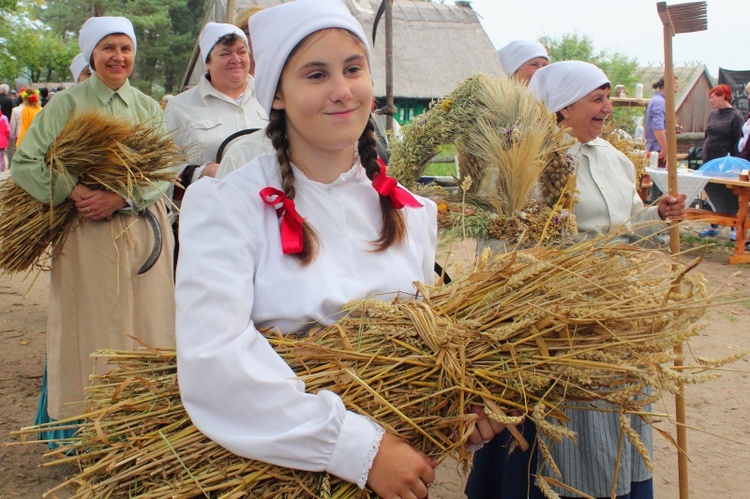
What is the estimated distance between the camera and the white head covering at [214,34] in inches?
153

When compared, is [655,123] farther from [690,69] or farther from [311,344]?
[690,69]

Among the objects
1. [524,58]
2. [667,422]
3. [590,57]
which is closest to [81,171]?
[524,58]

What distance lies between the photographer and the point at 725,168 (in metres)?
8.73

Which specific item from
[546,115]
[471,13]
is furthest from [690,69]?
[546,115]

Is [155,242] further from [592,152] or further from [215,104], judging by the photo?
[592,152]

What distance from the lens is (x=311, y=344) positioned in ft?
5.12

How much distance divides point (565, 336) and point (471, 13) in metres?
27.3

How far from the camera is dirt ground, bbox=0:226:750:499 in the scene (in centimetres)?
351

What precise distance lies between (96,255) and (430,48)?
2306cm

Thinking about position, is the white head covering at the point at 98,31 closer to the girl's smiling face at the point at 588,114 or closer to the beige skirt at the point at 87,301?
the beige skirt at the point at 87,301

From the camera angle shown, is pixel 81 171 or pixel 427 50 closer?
pixel 81 171

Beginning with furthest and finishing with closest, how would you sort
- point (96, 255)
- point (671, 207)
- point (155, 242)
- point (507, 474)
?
point (155, 242) < point (96, 255) < point (671, 207) < point (507, 474)

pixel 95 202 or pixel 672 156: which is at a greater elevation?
pixel 672 156

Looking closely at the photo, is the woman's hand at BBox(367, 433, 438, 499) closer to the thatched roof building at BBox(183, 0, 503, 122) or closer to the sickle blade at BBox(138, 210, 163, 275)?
the sickle blade at BBox(138, 210, 163, 275)
